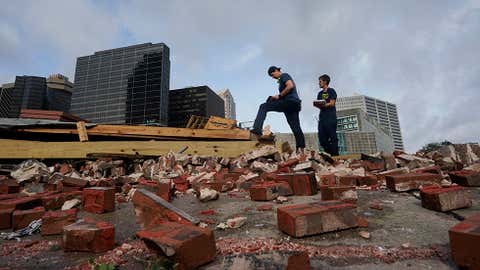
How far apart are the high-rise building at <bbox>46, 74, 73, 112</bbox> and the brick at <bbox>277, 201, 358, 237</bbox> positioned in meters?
78.7

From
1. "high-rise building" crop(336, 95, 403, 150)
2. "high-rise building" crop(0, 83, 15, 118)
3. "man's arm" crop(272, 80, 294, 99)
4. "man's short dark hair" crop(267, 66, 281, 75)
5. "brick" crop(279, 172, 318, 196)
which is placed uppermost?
"high-rise building" crop(336, 95, 403, 150)

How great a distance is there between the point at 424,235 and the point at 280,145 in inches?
191

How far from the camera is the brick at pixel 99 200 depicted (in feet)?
8.80

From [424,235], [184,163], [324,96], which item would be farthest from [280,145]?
[424,235]

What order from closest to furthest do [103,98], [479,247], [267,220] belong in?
1. [479,247]
2. [267,220]
3. [103,98]

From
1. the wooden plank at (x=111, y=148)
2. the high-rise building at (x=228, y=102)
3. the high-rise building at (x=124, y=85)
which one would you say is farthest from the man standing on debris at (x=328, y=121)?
the high-rise building at (x=228, y=102)

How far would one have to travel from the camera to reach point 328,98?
6.98 meters

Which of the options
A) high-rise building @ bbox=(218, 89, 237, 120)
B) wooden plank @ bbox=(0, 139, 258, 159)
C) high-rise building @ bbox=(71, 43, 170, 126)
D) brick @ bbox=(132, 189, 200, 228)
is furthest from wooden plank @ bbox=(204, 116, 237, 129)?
high-rise building @ bbox=(218, 89, 237, 120)

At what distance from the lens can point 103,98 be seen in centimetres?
6819

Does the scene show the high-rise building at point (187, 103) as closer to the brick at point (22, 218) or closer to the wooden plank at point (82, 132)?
the wooden plank at point (82, 132)

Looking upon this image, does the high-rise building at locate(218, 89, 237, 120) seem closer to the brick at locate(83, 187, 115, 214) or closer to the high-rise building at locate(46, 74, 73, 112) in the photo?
the high-rise building at locate(46, 74, 73, 112)

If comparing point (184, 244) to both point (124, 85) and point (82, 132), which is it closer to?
point (82, 132)

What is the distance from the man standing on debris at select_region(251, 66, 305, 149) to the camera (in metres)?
6.45

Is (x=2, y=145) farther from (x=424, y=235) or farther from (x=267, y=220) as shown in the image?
(x=424, y=235)
